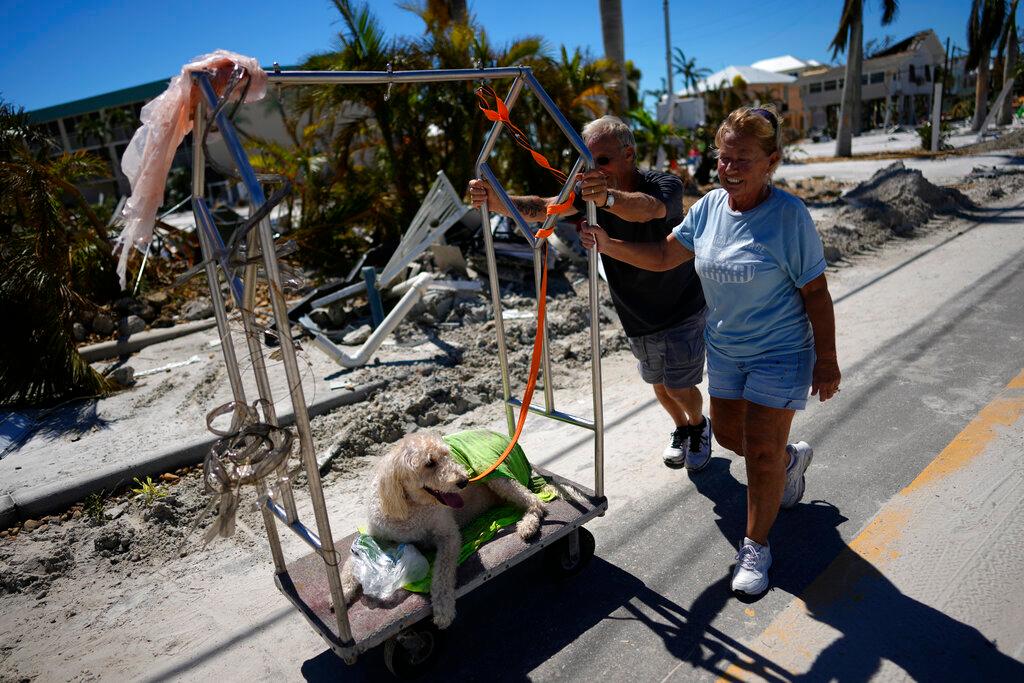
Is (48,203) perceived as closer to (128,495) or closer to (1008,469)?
(128,495)

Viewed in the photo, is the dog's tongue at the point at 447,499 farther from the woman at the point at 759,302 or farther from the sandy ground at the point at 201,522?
the woman at the point at 759,302

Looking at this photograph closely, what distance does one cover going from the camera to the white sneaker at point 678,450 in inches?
169

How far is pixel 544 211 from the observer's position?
3.82 meters

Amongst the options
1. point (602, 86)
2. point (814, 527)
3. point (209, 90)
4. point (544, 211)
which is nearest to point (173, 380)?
point (544, 211)

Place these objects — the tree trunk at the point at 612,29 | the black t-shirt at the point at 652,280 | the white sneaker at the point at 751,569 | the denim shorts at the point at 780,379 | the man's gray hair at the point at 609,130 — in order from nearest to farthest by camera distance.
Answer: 1. the denim shorts at the point at 780,379
2. the white sneaker at the point at 751,569
3. the man's gray hair at the point at 609,130
4. the black t-shirt at the point at 652,280
5. the tree trunk at the point at 612,29

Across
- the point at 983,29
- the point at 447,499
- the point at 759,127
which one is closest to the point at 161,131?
the point at 447,499

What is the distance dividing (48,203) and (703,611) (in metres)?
6.94

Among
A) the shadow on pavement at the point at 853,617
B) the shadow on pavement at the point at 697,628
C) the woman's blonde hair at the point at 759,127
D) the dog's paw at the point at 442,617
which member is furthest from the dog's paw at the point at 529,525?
the woman's blonde hair at the point at 759,127

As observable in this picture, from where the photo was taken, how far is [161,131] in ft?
7.23

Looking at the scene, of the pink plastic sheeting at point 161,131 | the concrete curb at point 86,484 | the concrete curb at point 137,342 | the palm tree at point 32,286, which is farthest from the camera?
the concrete curb at point 137,342

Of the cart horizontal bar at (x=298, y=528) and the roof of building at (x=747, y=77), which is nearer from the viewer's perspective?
the cart horizontal bar at (x=298, y=528)

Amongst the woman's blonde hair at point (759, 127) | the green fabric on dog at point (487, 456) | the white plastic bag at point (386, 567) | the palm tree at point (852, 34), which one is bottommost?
the white plastic bag at point (386, 567)

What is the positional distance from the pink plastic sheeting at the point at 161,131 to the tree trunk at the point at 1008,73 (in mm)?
40860

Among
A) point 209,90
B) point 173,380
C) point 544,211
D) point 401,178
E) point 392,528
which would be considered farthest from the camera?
point 401,178
